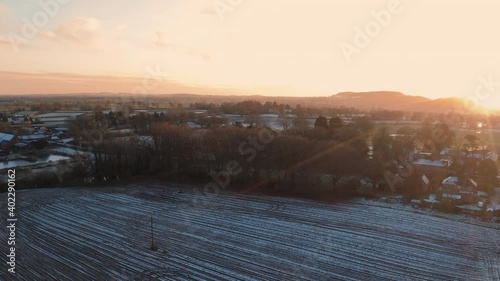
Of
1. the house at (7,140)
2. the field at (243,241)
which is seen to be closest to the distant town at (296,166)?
the house at (7,140)

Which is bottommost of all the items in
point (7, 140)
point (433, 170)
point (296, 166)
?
point (7, 140)

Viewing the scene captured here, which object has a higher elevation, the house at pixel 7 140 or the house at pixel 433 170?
the house at pixel 433 170

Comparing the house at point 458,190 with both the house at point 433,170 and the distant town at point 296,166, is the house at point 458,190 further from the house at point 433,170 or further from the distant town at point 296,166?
the house at point 433,170

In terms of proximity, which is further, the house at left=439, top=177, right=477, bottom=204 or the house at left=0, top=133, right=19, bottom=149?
the house at left=0, top=133, right=19, bottom=149

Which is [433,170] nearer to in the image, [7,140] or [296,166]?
[296,166]

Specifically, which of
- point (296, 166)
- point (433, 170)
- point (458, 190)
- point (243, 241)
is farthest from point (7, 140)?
point (458, 190)

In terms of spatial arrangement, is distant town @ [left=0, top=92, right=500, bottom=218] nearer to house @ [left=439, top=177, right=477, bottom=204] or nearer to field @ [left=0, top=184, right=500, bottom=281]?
house @ [left=439, top=177, right=477, bottom=204]

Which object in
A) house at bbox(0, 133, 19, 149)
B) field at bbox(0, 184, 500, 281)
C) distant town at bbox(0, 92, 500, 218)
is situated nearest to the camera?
A: field at bbox(0, 184, 500, 281)

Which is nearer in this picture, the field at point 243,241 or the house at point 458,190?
the field at point 243,241

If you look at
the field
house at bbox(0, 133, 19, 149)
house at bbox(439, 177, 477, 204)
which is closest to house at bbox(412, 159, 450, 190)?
house at bbox(439, 177, 477, 204)

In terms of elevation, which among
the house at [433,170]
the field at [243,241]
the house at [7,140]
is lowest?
the field at [243,241]
